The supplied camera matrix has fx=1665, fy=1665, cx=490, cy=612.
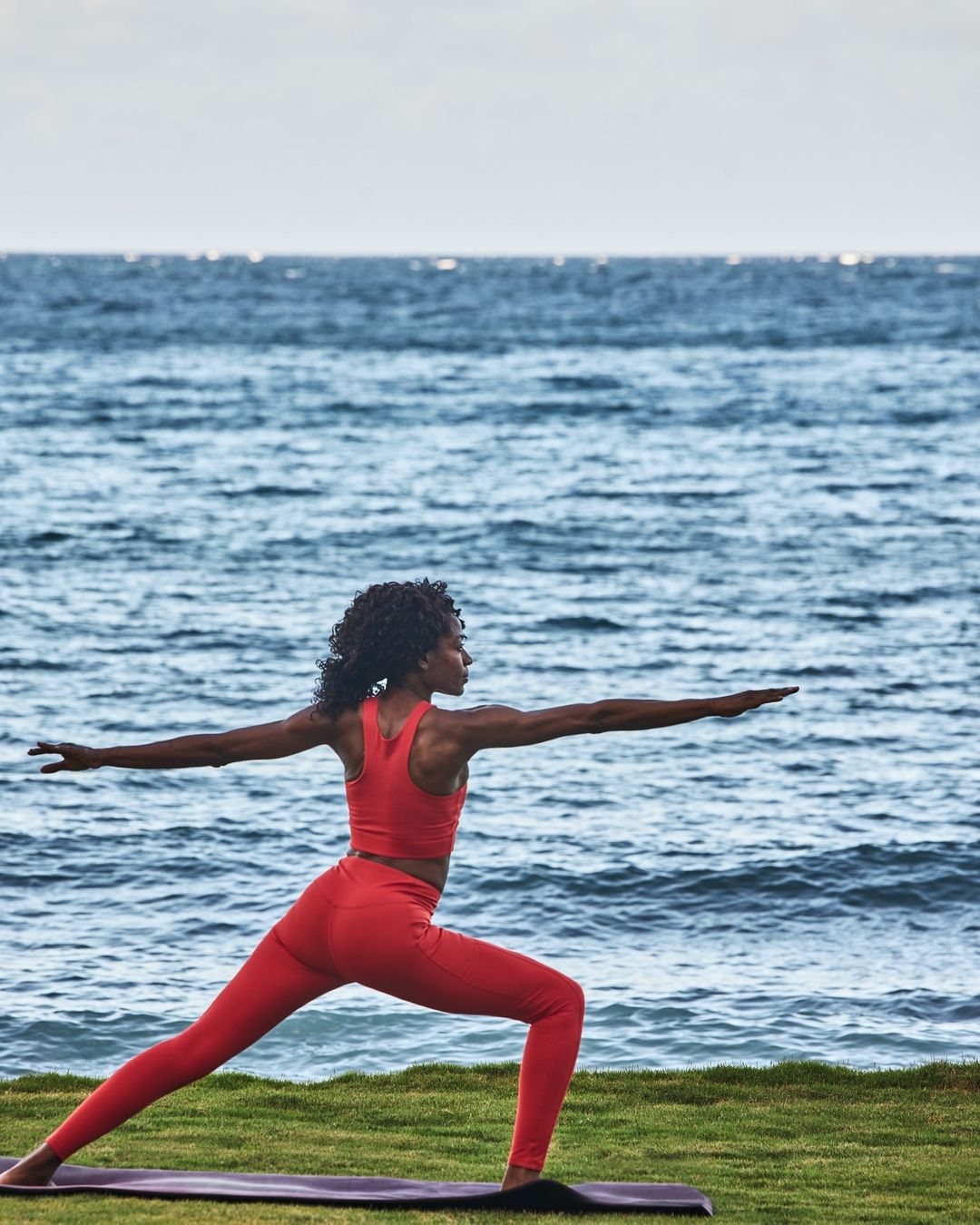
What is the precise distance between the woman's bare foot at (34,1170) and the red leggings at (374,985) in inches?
6.6

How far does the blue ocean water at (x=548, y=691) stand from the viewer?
1177cm

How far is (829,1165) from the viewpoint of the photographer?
739 cm

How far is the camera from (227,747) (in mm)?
5863

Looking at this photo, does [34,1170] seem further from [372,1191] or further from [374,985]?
[374,985]

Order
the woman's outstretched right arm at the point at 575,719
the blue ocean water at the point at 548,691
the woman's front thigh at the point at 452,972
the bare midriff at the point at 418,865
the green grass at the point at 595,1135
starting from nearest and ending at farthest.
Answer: the woman's outstretched right arm at the point at 575,719 → the woman's front thigh at the point at 452,972 → the bare midriff at the point at 418,865 → the green grass at the point at 595,1135 → the blue ocean water at the point at 548,691

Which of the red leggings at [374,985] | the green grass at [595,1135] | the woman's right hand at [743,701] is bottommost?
the green grass at [595,1135]

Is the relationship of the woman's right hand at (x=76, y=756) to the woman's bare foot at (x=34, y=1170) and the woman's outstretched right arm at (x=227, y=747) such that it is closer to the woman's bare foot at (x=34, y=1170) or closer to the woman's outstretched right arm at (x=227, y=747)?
the woman's outstretched right arm at (x=227, y=747)

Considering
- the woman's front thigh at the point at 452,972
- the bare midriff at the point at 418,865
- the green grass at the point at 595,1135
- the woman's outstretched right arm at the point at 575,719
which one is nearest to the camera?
the woman's outstretched right arm at the point at 575,719

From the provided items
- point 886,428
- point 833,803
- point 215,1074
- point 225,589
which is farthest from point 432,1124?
point 886,428

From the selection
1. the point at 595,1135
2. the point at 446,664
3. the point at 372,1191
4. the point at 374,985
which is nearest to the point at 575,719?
the point at 446,664

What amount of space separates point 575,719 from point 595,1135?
127 inches

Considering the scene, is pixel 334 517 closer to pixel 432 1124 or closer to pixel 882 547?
pixel 882 547

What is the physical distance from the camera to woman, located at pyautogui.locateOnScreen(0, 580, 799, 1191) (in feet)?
18.7

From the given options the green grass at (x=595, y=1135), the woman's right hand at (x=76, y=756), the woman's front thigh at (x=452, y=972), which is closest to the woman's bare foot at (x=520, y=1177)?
the green grass at (x=595, y=1135)
